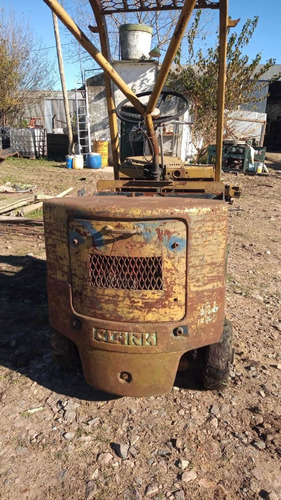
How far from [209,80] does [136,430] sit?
626 inches

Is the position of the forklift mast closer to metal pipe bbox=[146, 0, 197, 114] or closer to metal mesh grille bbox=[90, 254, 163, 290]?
metal pipe bbox=[146, 0, 197, 114]

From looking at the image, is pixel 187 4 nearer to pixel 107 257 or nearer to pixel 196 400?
pixel 107 257

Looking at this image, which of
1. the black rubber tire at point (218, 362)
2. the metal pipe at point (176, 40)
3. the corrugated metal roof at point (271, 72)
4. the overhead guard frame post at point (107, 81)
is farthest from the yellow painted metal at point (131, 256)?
the corrugated metal roof at point (271, 72)

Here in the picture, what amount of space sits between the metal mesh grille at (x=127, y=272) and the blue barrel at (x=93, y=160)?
44.4 feet

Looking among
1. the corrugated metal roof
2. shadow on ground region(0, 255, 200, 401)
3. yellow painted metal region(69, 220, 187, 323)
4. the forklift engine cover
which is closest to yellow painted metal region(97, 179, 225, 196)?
the forklift engine cover

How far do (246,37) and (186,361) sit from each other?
16.6m

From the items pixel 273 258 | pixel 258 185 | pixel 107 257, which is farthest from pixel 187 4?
pixel 258 185

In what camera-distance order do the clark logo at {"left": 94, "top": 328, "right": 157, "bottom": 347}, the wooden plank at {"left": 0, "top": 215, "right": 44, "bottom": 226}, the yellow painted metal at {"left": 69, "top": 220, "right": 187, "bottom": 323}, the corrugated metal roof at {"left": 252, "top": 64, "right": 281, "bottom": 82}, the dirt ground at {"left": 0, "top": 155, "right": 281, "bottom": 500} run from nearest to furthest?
the dirt ground at {"left": 0, "top": 155, "right": 281, "bottom": 500}, the yellow painted metal at {"left": 69, "top": 220, "right": 187, "bottom": 323}, the clark logo at {"left": 94, "top": 328, "right": 157, "bottom": 347}, the wooden plank at {"left": 0, "top": 215, "right": 44, "bottom": 226}, the corrugated metal roof at {"left": 252, "top": 64, "right": 281, "bottom": 82}

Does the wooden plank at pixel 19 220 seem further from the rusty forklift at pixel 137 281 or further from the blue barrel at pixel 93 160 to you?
the blue barrel at pixel 93 160

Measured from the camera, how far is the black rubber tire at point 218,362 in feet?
8.53

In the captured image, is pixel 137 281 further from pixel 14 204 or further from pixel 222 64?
pixel 14 204

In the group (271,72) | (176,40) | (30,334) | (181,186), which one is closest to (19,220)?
(30,334)

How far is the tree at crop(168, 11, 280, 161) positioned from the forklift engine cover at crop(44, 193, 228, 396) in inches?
592

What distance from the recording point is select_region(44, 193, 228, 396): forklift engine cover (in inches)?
86.4
